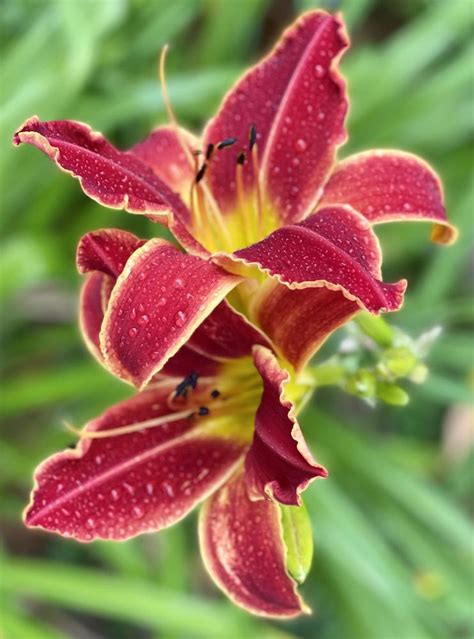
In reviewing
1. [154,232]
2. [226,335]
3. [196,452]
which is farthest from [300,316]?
[154,232]

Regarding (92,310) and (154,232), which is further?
(154,232)

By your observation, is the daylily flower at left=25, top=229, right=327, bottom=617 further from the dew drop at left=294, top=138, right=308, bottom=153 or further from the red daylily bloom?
the dew drop at left=294, top=138, right=308, bottom=153

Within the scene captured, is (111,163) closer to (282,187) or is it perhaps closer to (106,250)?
(106,250)

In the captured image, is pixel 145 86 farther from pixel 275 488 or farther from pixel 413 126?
pixel 275 488

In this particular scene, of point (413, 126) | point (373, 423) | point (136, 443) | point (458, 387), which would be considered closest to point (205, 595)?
point (373, 423)

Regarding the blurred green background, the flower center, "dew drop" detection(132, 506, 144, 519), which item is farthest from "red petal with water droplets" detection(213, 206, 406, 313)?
Result: the blurred green background

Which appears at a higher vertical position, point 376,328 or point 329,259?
point 329,259
